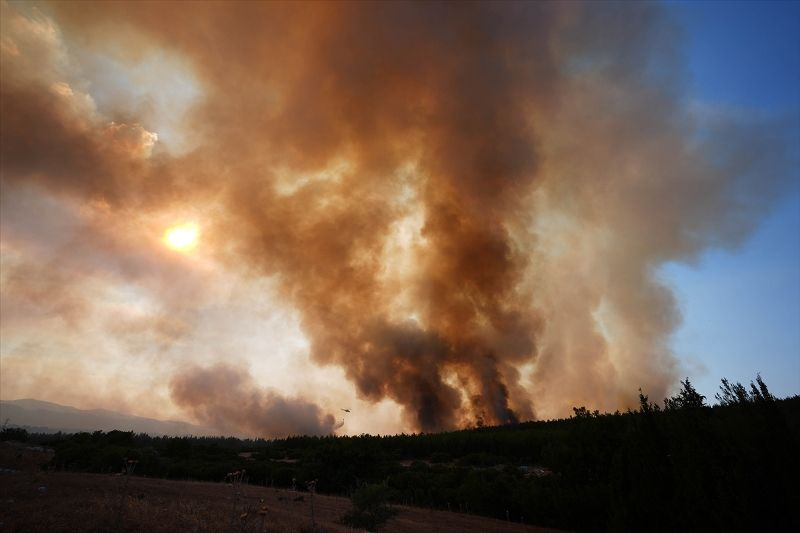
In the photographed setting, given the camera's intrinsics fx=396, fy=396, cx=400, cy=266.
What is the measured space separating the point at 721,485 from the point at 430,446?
289 feet

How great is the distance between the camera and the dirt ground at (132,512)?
17922mm

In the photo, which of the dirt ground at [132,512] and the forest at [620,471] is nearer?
the dirt ground at [132,512]

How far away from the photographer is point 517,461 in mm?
84375

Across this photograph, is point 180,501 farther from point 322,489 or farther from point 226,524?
point 322,489

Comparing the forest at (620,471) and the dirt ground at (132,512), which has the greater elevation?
the forest at (620,471)

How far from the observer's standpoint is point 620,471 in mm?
28797

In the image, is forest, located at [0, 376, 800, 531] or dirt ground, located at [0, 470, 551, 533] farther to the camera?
forest, located at [0, 376, 800, 531]

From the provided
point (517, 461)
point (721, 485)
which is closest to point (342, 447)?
point (517, 461)

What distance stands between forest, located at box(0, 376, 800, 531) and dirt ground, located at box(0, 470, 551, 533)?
537cm

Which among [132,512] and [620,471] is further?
[620,471]

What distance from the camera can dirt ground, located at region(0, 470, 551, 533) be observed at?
17.9 meters

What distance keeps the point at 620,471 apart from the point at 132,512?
31.3m

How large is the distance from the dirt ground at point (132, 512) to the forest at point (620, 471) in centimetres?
537

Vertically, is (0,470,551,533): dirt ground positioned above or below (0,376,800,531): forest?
below
